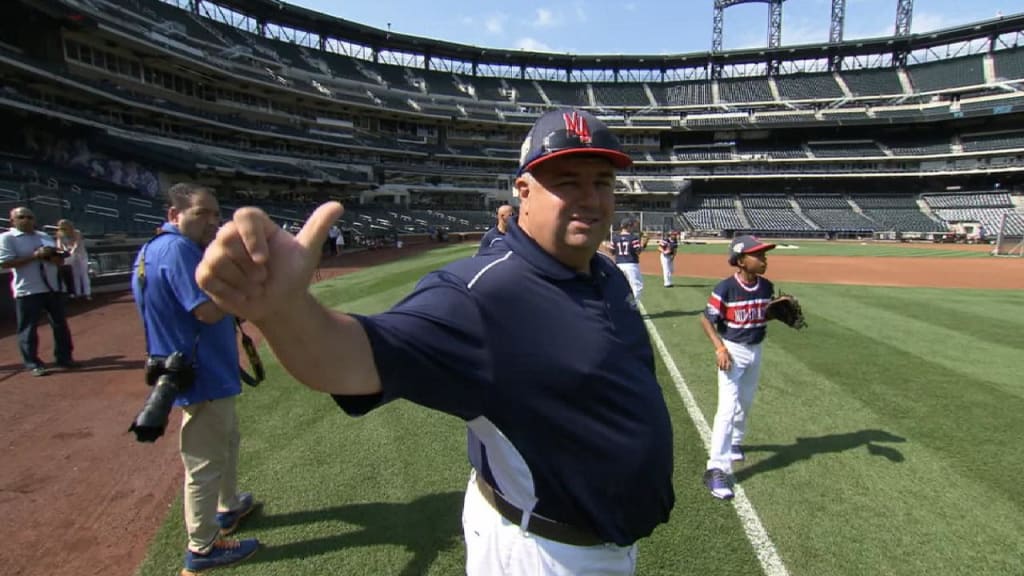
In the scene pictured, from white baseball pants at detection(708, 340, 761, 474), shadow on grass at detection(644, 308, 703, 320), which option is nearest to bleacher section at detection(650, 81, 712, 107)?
shadow on grass at detection(644, 308, 703, 320)

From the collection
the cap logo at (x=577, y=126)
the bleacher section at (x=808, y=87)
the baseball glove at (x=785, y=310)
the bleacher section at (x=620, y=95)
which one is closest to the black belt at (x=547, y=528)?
the cap logo at (x=577, y=126)

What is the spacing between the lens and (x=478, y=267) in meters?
1.51

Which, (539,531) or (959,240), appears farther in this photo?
(959,240)

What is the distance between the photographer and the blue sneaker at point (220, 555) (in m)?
3.21

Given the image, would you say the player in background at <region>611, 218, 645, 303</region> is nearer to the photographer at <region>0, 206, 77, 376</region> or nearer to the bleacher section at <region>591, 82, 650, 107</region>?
the photographer at <region>0, 206, 77, 376</region>

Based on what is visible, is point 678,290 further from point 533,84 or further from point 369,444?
point 533,84

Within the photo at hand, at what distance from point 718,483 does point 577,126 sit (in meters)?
3.54

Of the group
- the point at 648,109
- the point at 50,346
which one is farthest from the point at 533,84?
the point at 50,346

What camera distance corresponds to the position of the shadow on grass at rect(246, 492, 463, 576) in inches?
135

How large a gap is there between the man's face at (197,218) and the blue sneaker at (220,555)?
201 centimetres

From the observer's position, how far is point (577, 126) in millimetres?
1730

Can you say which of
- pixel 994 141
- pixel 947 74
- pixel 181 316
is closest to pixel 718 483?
pixel 181 316

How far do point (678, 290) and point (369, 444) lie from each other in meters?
12.4

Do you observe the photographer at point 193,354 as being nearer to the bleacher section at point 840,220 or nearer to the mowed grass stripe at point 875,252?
the mowed grass stripe at point 875,252
